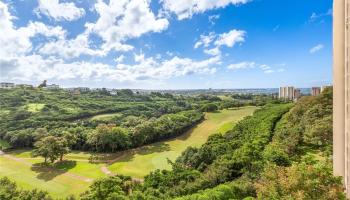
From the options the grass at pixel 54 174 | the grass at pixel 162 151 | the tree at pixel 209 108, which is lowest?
the grass at pixel 54 174

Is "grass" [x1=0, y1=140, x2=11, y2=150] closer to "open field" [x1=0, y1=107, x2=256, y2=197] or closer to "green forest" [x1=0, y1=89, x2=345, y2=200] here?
"green forest" [x1=0, y1=89, x2=345, y2=200]

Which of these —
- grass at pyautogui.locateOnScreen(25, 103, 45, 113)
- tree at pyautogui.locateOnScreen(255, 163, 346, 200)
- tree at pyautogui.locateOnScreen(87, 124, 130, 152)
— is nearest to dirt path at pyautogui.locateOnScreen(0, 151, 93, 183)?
tree at pyautogui.locateOnScreen(87, 124, 130, 152)

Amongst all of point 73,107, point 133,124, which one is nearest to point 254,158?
point 133,124

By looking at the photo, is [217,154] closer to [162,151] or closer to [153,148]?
[162,151]

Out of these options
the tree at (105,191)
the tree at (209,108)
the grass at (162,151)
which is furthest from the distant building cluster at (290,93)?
the tree at (105,191)

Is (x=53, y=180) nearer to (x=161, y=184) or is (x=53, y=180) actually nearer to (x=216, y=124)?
(x=161, y=184)

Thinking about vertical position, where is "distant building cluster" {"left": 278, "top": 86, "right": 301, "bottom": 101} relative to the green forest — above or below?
→ above

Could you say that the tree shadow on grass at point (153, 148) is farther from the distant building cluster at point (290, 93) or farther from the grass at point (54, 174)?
the distant building cluster at point (290, 93)

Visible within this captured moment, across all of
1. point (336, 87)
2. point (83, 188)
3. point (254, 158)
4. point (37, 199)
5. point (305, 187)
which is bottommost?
point (83, 188)
